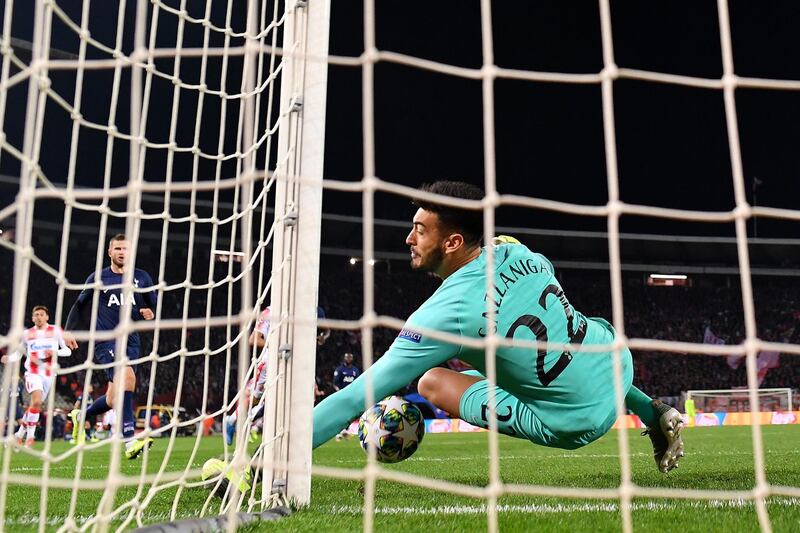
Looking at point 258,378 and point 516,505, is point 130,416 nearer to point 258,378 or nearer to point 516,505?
point 258,378

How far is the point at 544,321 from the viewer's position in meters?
3.16

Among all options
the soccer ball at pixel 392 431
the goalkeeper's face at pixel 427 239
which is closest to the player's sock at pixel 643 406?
the soccer ball at pixel 392 431

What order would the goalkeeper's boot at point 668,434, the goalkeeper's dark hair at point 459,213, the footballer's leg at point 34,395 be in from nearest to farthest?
the goalkeeper's dark hair at point 459,213 < the goalkeeper's boot at point 668,434 < the footballer's leg at point 34,395

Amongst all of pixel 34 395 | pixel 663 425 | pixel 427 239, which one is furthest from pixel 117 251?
pixel 34 395

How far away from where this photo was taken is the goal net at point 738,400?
18422 millimetres

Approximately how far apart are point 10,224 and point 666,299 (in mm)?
21394

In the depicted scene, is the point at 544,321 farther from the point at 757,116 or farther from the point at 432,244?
the point at 757,116

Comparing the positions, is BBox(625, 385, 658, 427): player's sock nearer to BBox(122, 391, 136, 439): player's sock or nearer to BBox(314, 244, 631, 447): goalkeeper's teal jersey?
BBox(314, 244, 631, 447): goalkeeper's teal jersey

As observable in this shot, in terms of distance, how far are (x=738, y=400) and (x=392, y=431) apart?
57.7 ft

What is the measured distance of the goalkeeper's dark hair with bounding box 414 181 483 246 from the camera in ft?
10.5

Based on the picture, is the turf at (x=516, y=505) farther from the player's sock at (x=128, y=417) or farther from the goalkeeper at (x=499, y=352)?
the player's sock at (x=128, y=417)

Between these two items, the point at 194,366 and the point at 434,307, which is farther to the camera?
the point at 194,366

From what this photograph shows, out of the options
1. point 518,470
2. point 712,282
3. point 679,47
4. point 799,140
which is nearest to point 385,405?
point 518,470

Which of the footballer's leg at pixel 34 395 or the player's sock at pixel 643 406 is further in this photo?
the footballer's leg at pixel 34 395
